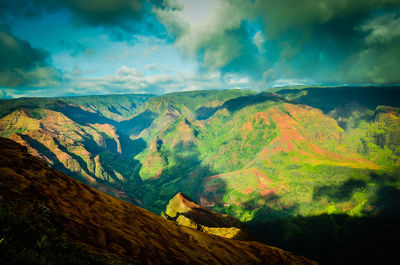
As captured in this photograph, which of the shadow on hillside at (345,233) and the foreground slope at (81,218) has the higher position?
the foreground slope at (81,218)

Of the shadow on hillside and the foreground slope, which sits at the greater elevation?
the foreground slope

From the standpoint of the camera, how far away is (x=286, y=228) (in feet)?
598

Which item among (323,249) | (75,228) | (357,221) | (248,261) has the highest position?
(75,228)

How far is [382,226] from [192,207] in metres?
184

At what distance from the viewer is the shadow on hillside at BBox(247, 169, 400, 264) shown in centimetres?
13812

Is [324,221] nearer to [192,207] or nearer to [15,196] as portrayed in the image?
[192,207]

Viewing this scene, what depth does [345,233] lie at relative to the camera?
170125 mm

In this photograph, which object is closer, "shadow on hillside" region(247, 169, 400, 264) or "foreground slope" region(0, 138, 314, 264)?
"foreground slope" region(0, 138, 314, 264)

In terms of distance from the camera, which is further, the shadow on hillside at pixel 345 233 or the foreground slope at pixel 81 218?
the shadow on hillside at pixel 345 233

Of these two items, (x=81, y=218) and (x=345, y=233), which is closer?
(x=81, y=218)

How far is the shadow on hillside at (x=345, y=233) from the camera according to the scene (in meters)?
138

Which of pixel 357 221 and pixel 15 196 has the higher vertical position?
pixel 15 196

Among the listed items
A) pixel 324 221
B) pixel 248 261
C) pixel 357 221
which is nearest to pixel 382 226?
pixel 357 221

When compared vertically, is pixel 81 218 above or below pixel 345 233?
above
